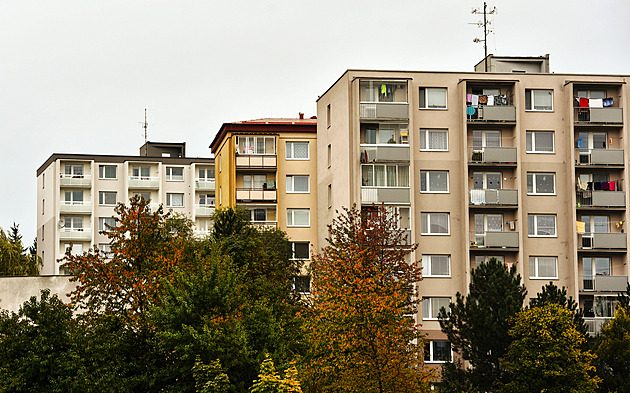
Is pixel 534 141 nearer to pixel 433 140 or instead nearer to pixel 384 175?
pixel 433 140

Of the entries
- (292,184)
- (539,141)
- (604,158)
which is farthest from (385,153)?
(604,158)

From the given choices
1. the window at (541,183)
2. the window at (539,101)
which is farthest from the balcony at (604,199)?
the window at (539,101)

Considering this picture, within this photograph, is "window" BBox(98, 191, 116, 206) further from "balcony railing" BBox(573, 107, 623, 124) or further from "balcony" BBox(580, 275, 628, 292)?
"balcony" BBox(580, 275, 628, 292)

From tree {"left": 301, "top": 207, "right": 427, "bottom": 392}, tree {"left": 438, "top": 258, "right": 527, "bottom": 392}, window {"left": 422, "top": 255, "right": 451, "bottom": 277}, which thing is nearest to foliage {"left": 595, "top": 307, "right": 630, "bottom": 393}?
tree {"left": 438, "top": 258, "right": 527, "bottom": 392}

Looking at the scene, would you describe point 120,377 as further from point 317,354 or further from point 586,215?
point 586,215

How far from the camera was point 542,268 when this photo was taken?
64.8 metres

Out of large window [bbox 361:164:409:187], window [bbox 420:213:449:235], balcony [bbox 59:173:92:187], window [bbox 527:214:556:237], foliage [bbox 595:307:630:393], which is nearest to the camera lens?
foliage [bbox 595:307:630:393]

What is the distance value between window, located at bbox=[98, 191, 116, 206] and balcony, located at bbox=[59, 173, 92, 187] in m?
1.72

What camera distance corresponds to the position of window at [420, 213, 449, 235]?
211 feet

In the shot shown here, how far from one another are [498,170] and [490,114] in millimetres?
3642

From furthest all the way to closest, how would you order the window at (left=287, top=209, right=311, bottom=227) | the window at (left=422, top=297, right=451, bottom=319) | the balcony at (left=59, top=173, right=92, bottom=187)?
the balcony at (left=59, top=173, right=92, bottom=187) < the window at (left=287, top=209, right=311, bottom=227) < the window at (left=422, top=297, right=451, bottom=319)

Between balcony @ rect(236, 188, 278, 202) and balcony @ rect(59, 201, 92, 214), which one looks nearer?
balcony @ rect(236, 188, 278, 202)

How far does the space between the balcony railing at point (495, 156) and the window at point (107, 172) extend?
187 feet

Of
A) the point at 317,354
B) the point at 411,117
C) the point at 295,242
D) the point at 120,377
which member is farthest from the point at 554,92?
the point at 120,377
